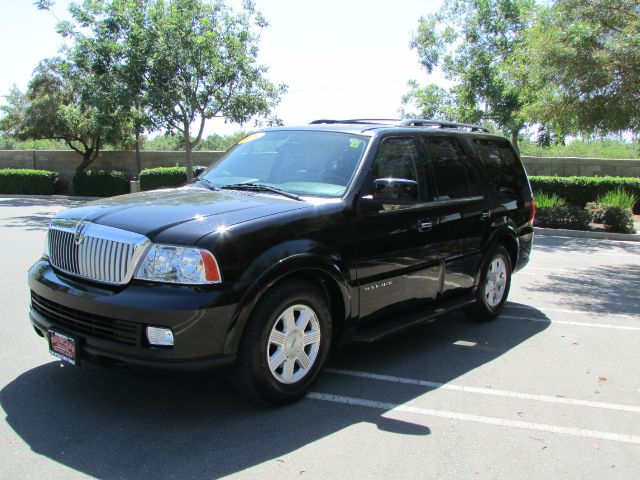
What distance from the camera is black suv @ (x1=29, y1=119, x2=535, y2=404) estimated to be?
12.0 feet

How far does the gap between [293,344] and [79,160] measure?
25.6 metres

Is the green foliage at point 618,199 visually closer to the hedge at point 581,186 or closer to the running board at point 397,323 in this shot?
the hedge at point 581,186

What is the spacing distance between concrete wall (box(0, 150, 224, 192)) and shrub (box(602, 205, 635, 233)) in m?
15.4

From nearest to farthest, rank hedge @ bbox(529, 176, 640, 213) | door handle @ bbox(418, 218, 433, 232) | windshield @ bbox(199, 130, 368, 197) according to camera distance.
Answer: windshield @ bbox(199, 130, 368, 197) → door handle @ bbox(418, 218, 433, 232) → hedge @ bbox(529, 176, 640, 213)

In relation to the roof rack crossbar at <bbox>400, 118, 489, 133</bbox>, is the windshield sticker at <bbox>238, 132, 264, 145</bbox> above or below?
below

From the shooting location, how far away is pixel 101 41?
1877 centimetres

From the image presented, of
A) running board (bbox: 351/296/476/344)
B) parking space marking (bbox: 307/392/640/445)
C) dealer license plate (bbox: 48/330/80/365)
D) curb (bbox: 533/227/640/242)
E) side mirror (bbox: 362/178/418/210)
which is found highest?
side mirror (bbox: 362/178/418/210)

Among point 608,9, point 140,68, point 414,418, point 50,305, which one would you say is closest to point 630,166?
point 608,9

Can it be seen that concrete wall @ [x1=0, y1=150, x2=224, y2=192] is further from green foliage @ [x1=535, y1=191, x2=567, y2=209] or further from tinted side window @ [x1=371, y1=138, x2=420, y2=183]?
tinted side window @ [x1=371, y1=138, x2=420, y2=183]

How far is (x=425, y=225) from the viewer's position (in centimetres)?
520

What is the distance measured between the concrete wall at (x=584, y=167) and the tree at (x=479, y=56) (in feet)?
7.15

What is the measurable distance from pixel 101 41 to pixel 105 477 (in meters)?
18.1

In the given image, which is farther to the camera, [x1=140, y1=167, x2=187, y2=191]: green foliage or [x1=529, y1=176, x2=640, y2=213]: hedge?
[x1=140, y1=167, x2=187, y2=191]: green foliage

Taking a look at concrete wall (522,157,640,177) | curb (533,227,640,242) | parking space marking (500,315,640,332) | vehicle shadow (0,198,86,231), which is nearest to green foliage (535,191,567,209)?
curb (533,227,640,242)
